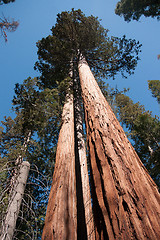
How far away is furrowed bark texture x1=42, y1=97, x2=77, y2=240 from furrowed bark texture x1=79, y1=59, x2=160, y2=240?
0.73m

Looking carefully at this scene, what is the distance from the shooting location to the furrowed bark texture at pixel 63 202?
160cm

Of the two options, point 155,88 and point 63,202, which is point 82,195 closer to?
point 63,202

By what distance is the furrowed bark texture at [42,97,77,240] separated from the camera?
5.26 feet

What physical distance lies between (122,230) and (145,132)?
9851 millimetres

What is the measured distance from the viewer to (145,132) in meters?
9.67

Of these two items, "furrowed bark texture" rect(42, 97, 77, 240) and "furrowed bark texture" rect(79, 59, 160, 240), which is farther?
"furrowed bark texture" rect(42, 97, 77, 240)

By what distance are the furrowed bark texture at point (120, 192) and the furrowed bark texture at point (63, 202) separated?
0.73 metres

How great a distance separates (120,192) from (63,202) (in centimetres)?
112

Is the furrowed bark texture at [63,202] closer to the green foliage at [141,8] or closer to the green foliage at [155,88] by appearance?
the green foliage at [141,8]

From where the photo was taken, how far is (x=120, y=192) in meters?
1.10

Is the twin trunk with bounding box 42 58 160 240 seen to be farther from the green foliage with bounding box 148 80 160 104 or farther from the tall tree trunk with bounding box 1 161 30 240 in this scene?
the green foliage with bounding box 148 80 160 104

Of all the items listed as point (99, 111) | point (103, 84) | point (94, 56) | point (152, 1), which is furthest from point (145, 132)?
point (152, 1)

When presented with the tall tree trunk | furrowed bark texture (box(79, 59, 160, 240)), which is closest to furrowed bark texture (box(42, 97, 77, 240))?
furrowed bark texture (box(79, 59, 160, 240))

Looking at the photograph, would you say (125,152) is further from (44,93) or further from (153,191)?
(44,93)
